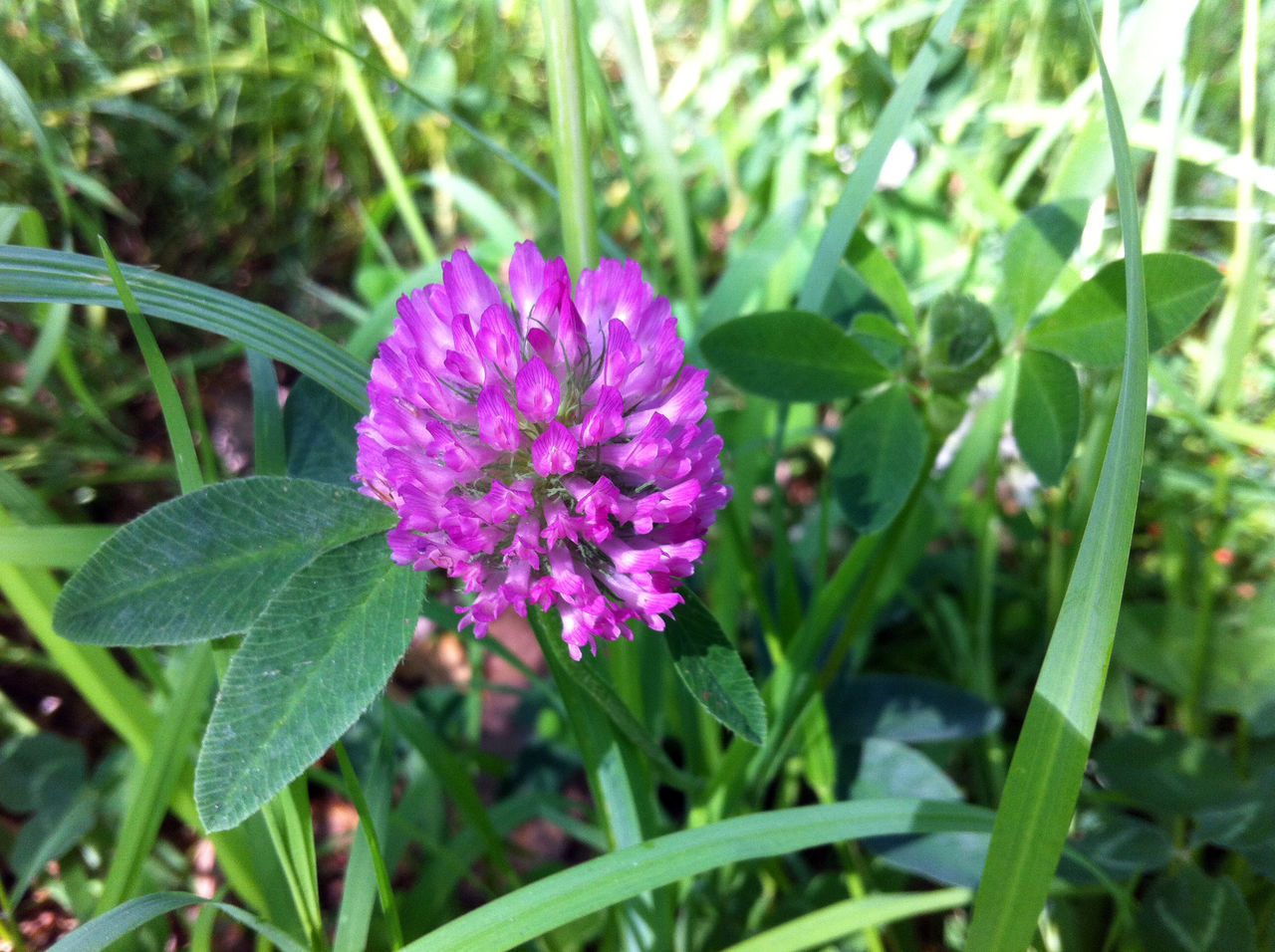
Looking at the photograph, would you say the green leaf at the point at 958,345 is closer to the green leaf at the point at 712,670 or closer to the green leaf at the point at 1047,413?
the green leaf at the point at 1047,413

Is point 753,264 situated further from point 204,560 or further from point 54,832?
point 54,832

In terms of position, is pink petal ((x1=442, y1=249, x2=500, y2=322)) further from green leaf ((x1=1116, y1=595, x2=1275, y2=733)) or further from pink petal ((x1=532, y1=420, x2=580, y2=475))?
green leaf ((x1=1116, y1=595, x2=1275, y2=733))

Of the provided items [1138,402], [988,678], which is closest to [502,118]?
[988,678]

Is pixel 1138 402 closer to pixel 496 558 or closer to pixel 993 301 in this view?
pixel 993 301

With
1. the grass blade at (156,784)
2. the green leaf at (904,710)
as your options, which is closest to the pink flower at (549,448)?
the grass blade at (156,784)

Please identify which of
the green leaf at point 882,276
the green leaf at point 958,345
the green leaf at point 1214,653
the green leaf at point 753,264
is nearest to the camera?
the green leaf at point 958,345

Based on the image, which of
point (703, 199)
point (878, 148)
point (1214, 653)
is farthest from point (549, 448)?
point (703, 199)

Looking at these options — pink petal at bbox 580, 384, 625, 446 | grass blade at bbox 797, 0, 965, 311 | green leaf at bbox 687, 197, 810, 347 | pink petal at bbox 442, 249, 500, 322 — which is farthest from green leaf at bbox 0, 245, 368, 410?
green leaf at bbox 687, 197, 810, 347
